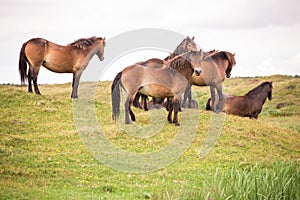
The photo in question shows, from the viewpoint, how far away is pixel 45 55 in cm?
1777

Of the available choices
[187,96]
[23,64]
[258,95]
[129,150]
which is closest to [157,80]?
[129,150]

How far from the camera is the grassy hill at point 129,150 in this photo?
25.5 feet

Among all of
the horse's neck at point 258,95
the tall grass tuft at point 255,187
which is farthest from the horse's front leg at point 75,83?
the tall grass tuft at point 255,187

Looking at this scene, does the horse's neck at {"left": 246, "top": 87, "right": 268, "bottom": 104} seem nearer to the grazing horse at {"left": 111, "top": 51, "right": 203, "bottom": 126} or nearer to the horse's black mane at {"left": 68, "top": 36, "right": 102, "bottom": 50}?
the grazing horse at {"left": 111, "top": 51, "right": 203, "bottom": 126}

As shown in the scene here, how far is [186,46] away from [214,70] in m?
3.28

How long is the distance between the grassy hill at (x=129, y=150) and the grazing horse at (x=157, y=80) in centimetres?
92

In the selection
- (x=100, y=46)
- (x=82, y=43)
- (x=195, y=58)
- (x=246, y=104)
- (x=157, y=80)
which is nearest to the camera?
(x=195, y=58)

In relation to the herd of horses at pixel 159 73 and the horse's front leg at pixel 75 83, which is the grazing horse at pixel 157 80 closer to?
the herd of horses at pixel 159 73

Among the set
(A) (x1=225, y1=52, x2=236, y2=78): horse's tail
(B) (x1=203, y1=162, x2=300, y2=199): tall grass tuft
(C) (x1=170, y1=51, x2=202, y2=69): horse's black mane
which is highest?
(A) (x1=225, y1=52, x2=236, y2=78): horse's tail

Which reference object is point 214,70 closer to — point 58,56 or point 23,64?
point 58,56

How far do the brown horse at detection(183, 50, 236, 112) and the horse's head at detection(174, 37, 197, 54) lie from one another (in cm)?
248

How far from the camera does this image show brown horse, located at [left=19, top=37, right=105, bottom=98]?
57.6 ft

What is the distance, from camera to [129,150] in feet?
40.1

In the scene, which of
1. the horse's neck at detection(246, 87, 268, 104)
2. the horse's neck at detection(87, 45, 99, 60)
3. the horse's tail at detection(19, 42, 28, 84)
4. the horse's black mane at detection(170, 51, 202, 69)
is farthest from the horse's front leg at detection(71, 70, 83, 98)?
the horse's neck at detection(246, 87, 268, 104)
